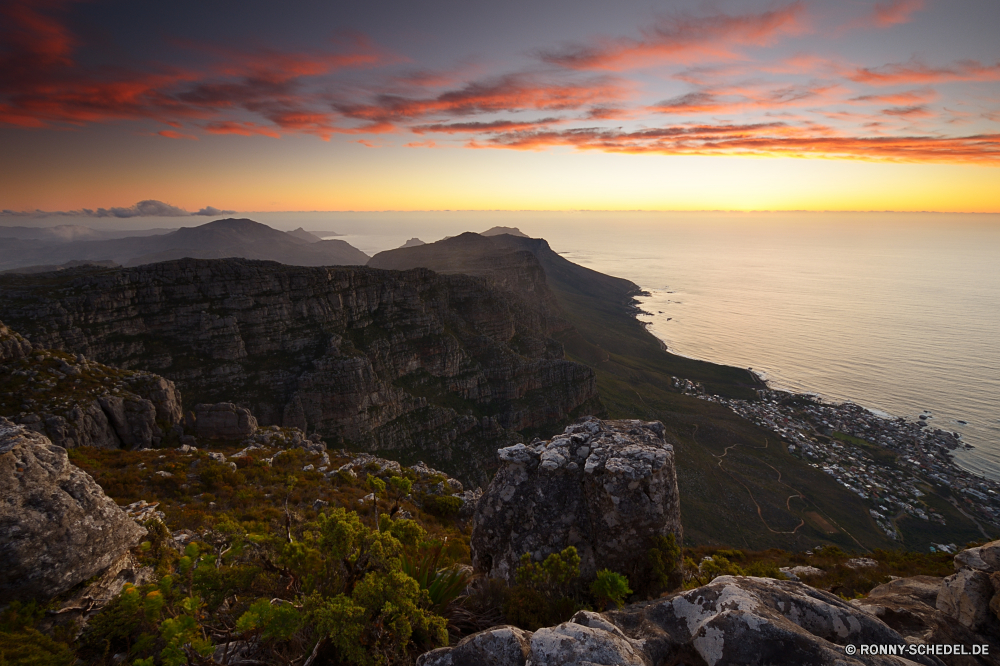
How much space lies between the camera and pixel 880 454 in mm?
93062

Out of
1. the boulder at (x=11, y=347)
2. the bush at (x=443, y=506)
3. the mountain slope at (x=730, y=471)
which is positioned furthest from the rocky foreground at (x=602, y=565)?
the mountain slope at (x=730, y=471)

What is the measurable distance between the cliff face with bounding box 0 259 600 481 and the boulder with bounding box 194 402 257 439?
56.2 ft

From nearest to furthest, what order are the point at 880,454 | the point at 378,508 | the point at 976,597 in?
the point at 976,597
the point at 378,508
the point at 880,454

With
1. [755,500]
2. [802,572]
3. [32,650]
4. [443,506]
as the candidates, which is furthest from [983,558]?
[755,500]

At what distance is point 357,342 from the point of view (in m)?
69.7

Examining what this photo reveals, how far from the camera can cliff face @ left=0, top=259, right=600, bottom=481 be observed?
51.4 metres

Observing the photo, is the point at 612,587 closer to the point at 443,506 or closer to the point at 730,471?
the point at 443,506

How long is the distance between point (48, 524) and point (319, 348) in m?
57.1

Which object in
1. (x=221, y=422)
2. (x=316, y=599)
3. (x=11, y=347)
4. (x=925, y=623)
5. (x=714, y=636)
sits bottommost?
(x=221, y=422)

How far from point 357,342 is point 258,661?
6620cm

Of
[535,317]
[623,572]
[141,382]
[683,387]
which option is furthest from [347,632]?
[683,387]

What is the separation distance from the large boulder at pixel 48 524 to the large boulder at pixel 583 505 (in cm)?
1100

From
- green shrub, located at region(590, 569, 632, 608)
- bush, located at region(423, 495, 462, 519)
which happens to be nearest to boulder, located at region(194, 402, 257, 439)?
bush, located at region(423, 495, 462, 519)

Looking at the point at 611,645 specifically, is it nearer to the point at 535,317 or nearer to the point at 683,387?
the point at 535,317
